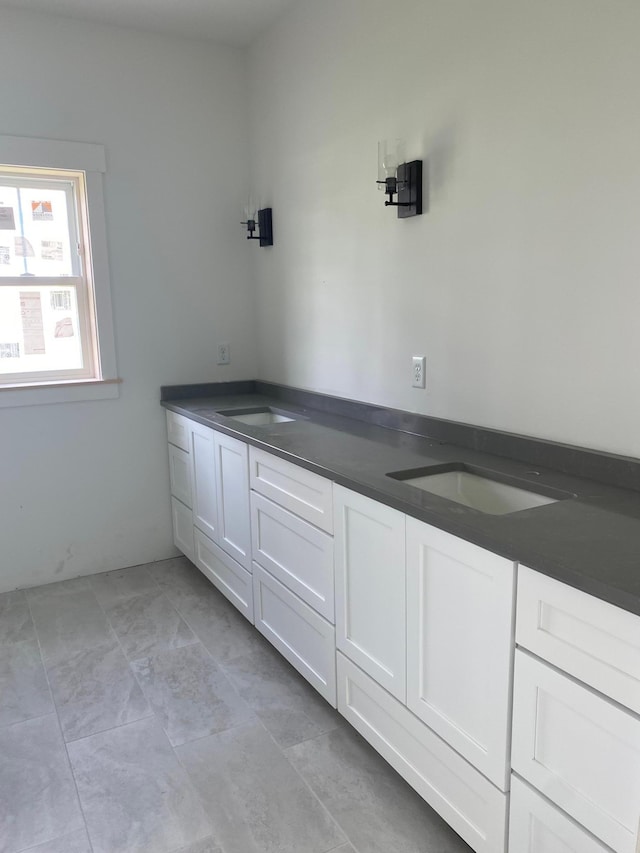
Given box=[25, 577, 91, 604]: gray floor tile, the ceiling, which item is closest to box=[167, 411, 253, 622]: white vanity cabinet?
box=[25, 577, 91, 604]: gray floor tile

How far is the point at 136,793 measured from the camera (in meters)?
1.83

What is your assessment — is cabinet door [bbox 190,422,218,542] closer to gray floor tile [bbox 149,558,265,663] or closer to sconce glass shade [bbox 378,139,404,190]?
gray floor tile [bbox 149,558,265,663]

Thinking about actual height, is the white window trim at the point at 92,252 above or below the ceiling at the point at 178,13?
below

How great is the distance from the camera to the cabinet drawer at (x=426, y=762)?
4.69ft

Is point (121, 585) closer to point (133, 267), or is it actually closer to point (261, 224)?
point (133, 267)

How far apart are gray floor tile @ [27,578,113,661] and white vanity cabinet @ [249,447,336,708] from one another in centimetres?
74

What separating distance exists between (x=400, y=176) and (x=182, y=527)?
206 cm

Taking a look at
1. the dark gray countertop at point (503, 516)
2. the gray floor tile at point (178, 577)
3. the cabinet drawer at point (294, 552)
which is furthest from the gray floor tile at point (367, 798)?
the gray floor tile at point (178, 577)

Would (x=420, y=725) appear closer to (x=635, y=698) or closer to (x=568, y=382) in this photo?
(x=635, y=698)

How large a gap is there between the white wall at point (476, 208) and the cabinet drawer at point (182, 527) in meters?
0.96

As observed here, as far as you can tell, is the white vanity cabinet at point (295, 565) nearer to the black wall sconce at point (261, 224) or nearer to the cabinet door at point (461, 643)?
the cabinet door at point (461, 643)

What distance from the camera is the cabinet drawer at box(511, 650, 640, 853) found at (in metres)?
1.09

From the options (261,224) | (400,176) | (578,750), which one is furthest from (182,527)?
(578,750)

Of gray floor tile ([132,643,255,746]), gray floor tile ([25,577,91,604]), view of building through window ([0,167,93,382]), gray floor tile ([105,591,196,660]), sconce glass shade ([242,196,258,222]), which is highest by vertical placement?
sconce glass shade ([242,196,258,222])
